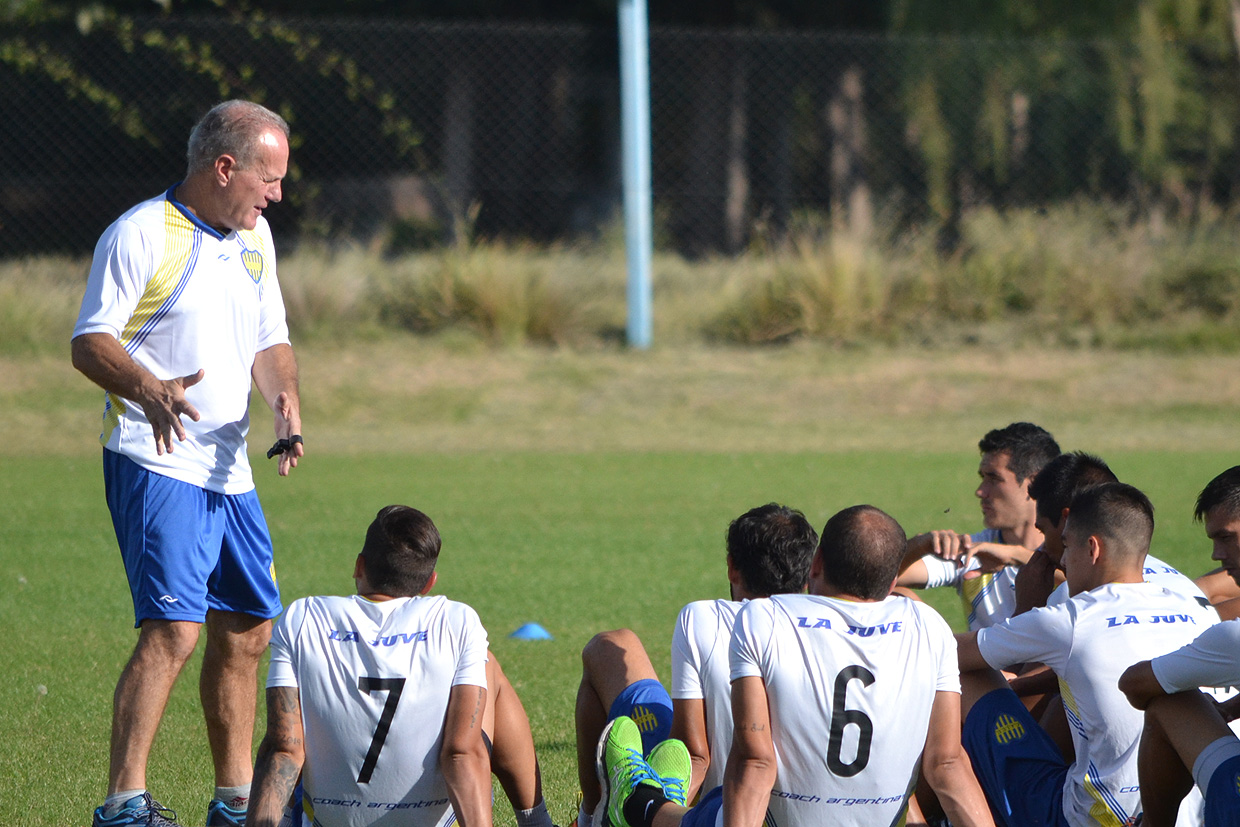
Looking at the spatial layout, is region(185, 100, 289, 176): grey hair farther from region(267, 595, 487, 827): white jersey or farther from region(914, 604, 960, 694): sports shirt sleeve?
region(914, 604, 960, 694): sports shirt sleeve

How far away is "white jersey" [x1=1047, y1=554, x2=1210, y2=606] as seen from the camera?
3.46 metres

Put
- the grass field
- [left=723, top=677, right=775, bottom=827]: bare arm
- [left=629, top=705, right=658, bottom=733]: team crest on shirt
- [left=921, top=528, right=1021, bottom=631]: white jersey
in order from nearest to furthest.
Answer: [left=723, top=677, right=775, bottom=827]: bare arm < [left=629, top=705, right=658, bottom=733]: team crest on shirt < [left=921, top=528, right=1021, bottom=631]: white jersey < the grass field

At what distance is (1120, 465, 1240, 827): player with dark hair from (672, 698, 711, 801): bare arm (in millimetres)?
951

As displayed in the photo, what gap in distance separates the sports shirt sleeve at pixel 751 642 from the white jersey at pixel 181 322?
68.4 inches

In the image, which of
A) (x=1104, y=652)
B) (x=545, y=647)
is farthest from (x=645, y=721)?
(x=545, y=647)

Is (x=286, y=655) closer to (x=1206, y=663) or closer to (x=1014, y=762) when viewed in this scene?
(x=1014, y=762)

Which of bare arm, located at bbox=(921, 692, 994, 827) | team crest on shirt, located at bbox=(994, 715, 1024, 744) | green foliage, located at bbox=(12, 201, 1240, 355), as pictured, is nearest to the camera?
bare arm, located at bbox=(921, 692, 994, 827)

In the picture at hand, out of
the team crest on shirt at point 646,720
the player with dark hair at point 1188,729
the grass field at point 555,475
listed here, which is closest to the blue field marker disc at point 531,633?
the grass field at point 555,475

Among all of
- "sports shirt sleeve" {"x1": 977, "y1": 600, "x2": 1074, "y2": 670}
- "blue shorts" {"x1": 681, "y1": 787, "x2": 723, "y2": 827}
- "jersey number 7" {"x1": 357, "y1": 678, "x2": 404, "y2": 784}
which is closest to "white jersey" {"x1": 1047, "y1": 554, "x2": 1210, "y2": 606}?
"sports shirt sleeve" {"x1": 977, "y1": 600, "x2": 1074, "y2": 670}

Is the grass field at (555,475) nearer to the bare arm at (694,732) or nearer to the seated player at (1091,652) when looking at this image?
the bare arm at (694,732)

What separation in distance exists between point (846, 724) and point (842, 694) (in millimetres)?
68

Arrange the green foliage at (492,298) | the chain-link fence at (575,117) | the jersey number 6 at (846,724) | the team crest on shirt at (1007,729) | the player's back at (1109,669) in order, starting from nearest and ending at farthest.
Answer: the jersey number 6 at (846,724)
the player's back at (1109,669)
the team crest on shirt at (1007,729)
the green foliage at (492,298)
the chain-link fence at (575,117)

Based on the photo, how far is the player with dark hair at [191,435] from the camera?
12.1ft

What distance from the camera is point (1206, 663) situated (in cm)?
296
